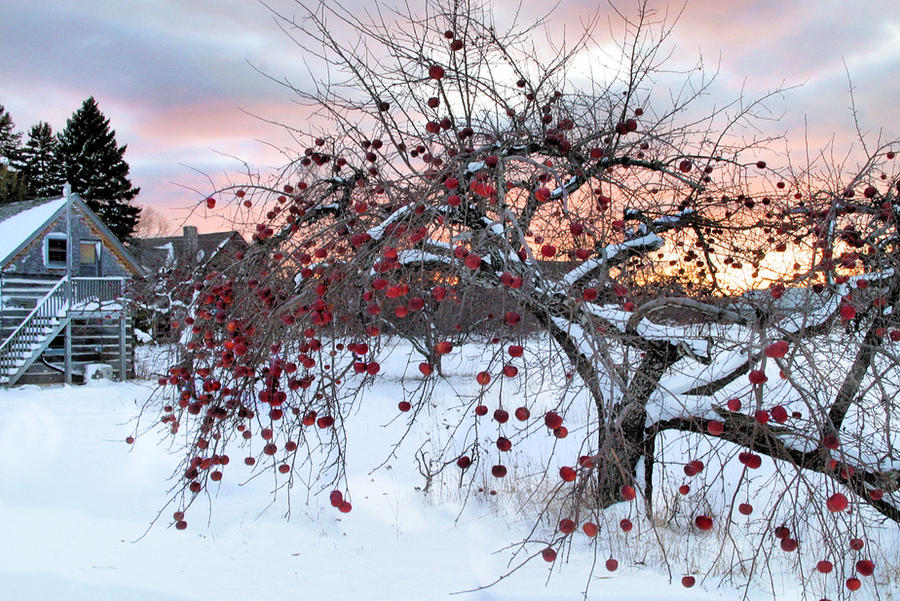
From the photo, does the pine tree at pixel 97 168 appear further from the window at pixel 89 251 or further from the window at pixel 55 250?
the window at pixel 55 250

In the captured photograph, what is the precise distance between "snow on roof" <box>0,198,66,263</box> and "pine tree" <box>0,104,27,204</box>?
34.5 feet

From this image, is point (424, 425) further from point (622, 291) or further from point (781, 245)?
point (622, 291)

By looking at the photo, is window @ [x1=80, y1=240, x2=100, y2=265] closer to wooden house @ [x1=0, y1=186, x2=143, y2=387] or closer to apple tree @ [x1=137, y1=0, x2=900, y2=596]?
wooden house @ [x1=0, y1=186, x2=143, y2=387]

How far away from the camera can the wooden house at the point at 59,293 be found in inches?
536

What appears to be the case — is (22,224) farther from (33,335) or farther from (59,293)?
(33,335)

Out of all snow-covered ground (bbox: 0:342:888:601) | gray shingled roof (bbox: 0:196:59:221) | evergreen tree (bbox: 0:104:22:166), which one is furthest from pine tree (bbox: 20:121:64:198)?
snow-covered ground (bbox: 0:342:888:601)

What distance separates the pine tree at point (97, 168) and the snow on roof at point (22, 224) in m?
10.1

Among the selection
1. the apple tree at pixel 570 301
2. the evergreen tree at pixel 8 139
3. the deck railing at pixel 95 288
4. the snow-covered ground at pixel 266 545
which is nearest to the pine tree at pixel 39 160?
the evergreen tree at pixel 8 139

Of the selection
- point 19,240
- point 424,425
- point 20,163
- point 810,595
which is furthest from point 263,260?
point 20,163

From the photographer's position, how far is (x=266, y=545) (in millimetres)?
4871

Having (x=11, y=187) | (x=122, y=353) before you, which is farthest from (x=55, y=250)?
(x=11, y=187)

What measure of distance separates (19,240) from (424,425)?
14037mm

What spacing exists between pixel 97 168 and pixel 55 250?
1276 cm

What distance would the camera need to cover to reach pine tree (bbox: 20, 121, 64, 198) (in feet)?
98.1
